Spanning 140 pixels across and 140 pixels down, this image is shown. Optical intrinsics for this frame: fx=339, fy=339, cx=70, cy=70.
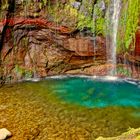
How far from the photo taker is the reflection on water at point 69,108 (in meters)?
16.0

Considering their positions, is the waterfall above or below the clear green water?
above

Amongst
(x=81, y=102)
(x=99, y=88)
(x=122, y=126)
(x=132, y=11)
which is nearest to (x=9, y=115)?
(x=81, y=102)

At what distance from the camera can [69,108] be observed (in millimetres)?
18844

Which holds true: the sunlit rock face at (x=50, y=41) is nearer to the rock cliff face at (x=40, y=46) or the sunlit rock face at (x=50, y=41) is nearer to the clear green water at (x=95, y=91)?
the rock cliff face at (x=40, y=46)

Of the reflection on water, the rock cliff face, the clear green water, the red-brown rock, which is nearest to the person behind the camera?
the reflection on water

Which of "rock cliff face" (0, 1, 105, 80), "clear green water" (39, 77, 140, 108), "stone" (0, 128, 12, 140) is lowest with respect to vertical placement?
"stone" (0, 128, 12, 140)

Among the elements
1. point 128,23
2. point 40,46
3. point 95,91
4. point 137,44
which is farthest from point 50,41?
point 137,44

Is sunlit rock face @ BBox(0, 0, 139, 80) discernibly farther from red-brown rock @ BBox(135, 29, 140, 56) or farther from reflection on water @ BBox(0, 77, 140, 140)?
red-brown rock @ BBox(135, 29, 140, 56)

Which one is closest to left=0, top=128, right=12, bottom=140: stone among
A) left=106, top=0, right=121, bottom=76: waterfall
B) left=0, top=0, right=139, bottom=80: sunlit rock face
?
left=0, top=0, right=139, bottom=80: sunlit rock face

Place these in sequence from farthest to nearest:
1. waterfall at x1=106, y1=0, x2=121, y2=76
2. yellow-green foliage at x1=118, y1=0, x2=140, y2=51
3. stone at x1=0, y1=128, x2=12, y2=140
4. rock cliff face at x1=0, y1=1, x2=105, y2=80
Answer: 1. waterfall at x1=106, y1=0, x2=121, y2=76
2. rock cliff face at x1=0, y1=1, x2=105, y2=80
3. yellow-green foliage at x1=118, y1=0, x2=140, y2=51
4. stone at x1=0, y1=128, x2=12, y2=140

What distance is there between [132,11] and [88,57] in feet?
15.8

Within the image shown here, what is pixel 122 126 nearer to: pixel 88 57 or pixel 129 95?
pixel 129 95

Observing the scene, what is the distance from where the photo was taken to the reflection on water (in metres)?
16.0

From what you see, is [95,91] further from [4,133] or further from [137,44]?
[4,133]
